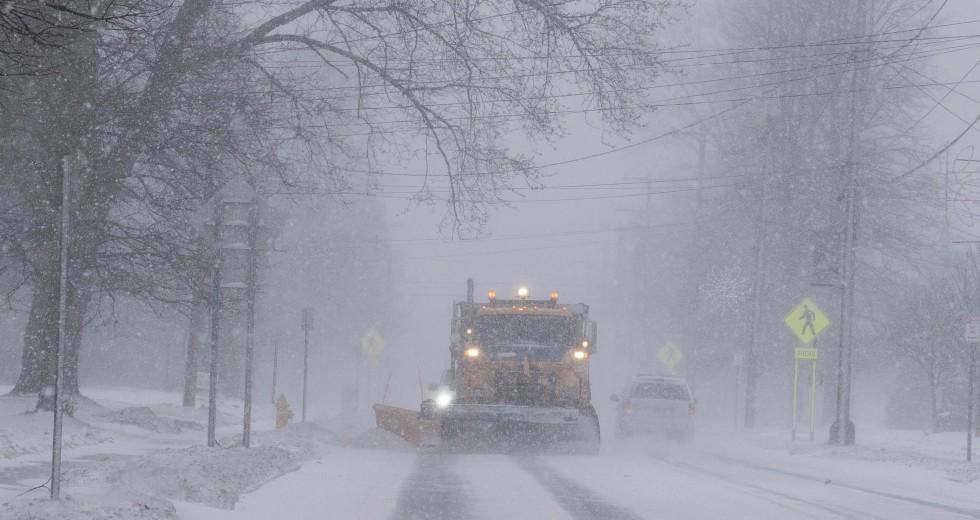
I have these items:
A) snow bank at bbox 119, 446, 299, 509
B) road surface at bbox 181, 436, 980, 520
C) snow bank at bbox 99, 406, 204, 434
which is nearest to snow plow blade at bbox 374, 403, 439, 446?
road surface at bbox 181, 436, 980, 520

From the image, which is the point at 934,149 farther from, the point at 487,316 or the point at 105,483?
the point at 105,483

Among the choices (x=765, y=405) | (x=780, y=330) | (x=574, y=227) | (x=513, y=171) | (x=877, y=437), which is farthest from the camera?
(x=574, y=227)

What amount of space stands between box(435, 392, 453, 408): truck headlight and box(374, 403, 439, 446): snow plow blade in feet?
1.35

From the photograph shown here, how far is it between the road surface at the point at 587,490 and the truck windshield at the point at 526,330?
2.50 m

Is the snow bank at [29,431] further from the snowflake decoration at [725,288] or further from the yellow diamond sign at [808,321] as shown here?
the snowflake decoration at [725,288]

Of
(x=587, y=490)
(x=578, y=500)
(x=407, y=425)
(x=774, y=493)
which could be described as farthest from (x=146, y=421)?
(x=774, y=493)

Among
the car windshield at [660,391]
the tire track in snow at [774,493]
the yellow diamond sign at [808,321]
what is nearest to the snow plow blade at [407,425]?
the tire track in snow at [774,493]

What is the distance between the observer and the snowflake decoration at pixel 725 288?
44062 millimetres

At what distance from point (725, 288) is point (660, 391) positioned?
A: 14044 millimetres

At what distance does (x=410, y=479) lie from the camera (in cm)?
1602

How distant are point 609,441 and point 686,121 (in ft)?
70.1

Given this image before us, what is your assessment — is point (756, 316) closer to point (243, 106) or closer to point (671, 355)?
point (671, 355)

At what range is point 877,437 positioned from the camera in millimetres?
29875

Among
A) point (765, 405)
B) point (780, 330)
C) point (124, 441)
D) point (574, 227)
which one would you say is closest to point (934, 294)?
point (780, 330)
